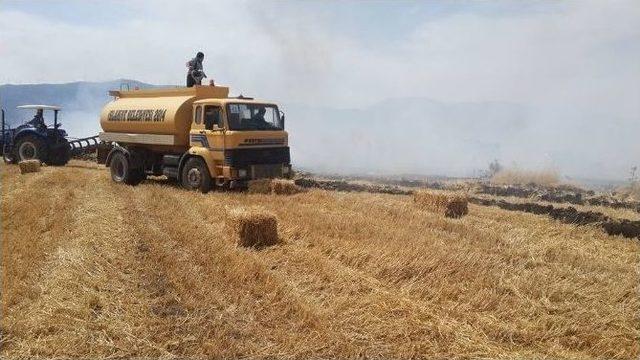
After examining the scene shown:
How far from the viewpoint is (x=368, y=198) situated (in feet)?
46.0

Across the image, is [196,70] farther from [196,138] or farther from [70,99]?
[70,99]

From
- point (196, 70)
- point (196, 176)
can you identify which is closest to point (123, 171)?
point (196, 176)

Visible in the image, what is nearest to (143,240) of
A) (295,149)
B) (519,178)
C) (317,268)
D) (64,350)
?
(317,268)

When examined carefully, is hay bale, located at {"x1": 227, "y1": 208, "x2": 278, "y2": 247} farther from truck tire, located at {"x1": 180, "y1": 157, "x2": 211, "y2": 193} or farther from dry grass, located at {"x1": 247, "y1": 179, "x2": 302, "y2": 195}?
truck tire, located at {"x1": 180, "y1": 157, "x2": 211, "y2": 193}

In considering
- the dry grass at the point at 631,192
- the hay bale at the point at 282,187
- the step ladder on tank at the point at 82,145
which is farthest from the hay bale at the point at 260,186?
the dry grass at the point at 631,192

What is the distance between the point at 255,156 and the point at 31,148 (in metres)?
12.8

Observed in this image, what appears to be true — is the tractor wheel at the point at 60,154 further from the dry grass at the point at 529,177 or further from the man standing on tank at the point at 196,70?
the dry grass at the point at 529,177

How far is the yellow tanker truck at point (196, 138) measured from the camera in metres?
13.9

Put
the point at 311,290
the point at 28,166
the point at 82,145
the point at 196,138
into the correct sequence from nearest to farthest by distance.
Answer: the point at 311,290 → the point at 196,138 → the point at 28,166 → the point at 82,145

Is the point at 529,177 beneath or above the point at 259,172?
beneath

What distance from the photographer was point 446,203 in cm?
1180

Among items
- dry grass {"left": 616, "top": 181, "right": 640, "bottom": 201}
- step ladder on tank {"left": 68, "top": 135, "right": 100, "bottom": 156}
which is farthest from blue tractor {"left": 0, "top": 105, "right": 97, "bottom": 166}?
dry grass {"left": 616, "top": 181, "right": 640, "bottom": 201}

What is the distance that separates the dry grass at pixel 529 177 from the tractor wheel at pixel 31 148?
71.2 ft

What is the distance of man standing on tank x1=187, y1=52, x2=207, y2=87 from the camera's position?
1564 centimetres
